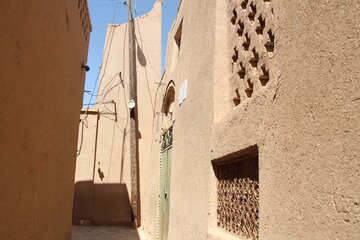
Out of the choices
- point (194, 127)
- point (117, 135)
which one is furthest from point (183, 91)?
point (117, 135)

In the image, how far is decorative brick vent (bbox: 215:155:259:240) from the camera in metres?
2.40

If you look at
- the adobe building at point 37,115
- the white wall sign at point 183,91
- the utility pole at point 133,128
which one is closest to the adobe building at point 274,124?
the white wall sign at point 183,91

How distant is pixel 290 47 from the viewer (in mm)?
1917

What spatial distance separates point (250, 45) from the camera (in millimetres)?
2629

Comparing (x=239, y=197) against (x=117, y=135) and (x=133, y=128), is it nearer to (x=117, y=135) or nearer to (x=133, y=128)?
(x=133, y=128)

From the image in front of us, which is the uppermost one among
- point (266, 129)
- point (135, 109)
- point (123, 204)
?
point (135, 109)

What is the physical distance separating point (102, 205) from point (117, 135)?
1.83 m

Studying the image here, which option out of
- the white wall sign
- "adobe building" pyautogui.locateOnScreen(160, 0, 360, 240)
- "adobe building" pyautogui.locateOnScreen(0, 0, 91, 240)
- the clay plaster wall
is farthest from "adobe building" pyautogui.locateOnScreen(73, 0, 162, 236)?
"adobe building" pyautogui.locateOnScreen(160, 0, 360, 240)

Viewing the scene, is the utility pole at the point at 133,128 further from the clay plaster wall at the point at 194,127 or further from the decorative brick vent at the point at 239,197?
the decorative brick vent at the point at 239,197

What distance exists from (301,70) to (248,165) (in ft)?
3.24

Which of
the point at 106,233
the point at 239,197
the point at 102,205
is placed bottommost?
the point at 106,233

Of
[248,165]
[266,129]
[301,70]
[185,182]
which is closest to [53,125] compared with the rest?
[185,182]

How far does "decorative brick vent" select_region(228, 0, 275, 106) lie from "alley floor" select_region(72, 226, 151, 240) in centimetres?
512

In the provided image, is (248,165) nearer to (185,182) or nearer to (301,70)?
(301,70)
